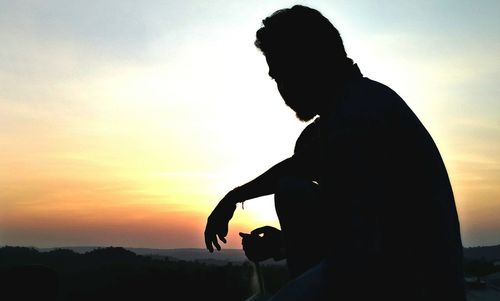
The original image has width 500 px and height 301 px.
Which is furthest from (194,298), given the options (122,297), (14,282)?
(14,282)

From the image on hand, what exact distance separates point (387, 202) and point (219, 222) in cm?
158

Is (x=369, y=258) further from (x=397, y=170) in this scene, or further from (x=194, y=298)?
(x=194, y=298)

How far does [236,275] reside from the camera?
81.2 feet

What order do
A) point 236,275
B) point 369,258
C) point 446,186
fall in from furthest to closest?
1. point 236,275
2. point 446,186
3. point 369,258

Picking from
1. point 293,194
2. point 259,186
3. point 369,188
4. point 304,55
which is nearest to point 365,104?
point 369,188

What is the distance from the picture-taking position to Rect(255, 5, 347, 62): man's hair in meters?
1.97

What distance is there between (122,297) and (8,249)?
20684 mm

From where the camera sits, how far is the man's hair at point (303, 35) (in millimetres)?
1975

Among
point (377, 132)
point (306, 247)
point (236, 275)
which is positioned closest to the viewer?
point (377, 132)

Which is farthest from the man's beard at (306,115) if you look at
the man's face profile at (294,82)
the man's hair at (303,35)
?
A: the man's hair at (303,35)

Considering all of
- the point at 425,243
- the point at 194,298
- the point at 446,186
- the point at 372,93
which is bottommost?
the point at 194,298

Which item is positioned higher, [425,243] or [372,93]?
[372,93]

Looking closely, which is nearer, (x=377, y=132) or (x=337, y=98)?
(x=377, y=132)

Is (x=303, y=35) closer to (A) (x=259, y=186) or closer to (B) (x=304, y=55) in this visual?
(B) (x=304, y=55)
